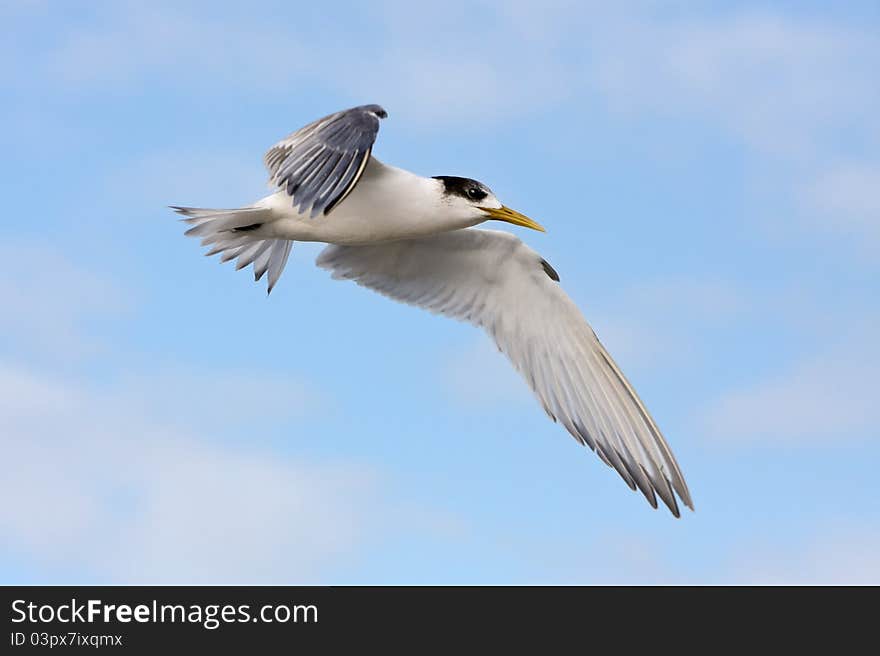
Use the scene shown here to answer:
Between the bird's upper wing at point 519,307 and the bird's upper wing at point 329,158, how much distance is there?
234 cm

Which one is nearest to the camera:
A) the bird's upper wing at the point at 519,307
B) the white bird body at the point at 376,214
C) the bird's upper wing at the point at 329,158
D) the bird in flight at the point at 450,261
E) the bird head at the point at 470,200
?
the bird's upper wing at the point at 329,158

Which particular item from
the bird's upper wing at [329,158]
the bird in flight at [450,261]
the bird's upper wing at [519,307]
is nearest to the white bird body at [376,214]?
the bird in flight at [450,261]

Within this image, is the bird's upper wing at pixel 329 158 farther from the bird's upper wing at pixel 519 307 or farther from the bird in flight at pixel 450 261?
the bird's upper wing at pixel 519 307

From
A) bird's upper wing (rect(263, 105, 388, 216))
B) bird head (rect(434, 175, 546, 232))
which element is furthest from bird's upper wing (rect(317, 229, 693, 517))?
bird's upper wing (rect(263, 105, 388, 216))

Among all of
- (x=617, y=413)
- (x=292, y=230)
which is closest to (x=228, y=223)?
(x=292, y=230)

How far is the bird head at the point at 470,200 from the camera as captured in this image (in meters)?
9.95

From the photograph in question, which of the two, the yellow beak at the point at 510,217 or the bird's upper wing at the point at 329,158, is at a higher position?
the yellow beak at the point at 510,217

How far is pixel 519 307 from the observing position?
11.4m

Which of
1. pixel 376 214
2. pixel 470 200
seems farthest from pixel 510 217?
pixel 376 214

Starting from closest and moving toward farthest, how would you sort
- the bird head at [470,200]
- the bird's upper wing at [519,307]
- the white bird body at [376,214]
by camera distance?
the white bird body at [376,214] < the bird head at [470,200] < the bird's upper wing at [519,307]

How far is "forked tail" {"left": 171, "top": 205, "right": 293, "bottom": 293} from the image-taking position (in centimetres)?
990

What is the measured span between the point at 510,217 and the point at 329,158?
226 centimetres

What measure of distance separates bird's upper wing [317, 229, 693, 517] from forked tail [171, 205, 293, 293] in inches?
24.6

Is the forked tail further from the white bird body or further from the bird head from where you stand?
the bird head
